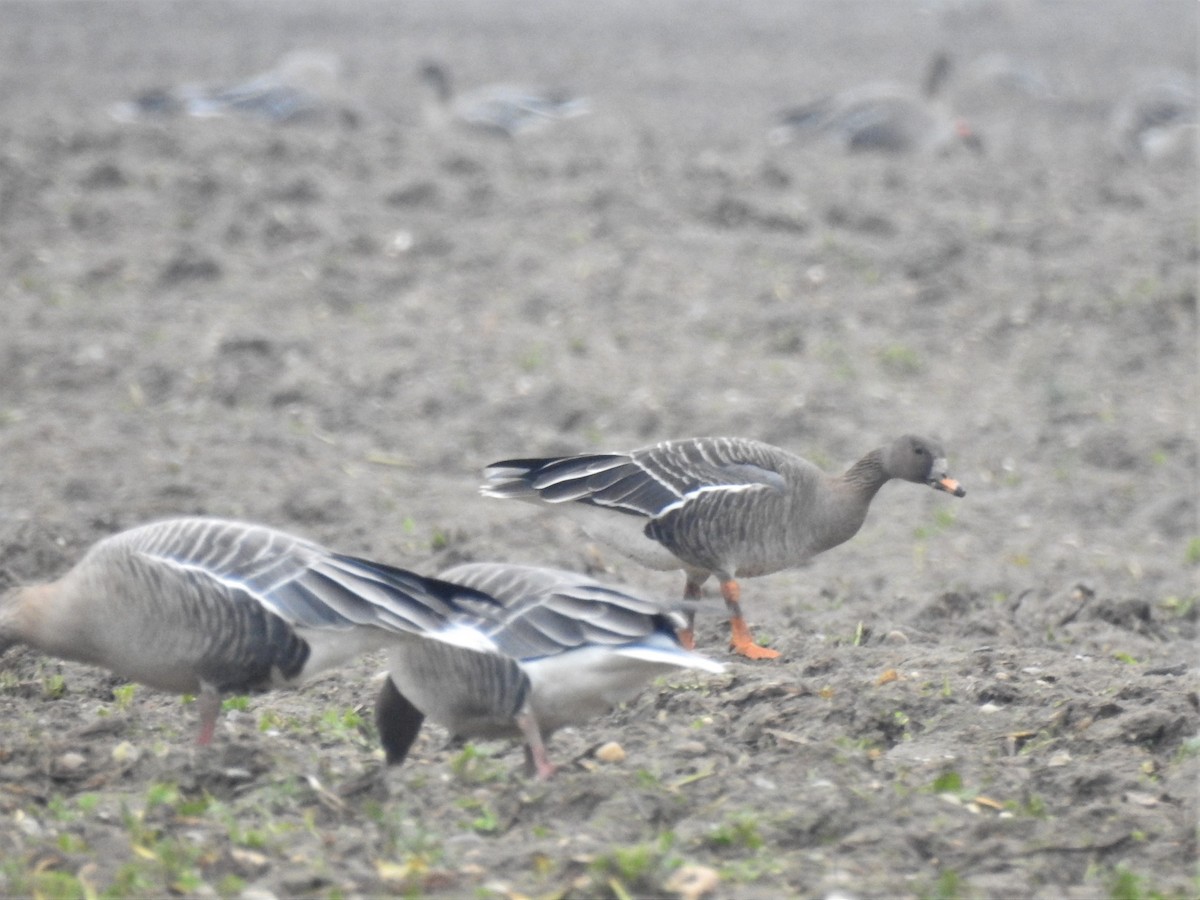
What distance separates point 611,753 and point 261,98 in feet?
50.9

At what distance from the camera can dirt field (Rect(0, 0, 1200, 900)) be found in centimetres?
533

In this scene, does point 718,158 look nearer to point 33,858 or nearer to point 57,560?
point 57,560

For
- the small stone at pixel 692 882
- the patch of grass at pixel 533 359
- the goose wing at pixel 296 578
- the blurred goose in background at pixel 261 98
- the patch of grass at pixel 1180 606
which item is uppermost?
the blurred goose in background at pixel 261 98

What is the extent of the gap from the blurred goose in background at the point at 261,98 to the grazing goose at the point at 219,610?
46.7 ft

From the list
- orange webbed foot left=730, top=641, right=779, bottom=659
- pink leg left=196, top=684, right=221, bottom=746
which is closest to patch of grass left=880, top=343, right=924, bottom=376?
orange webbed foot left=730, top=641, right=779, bottom=659

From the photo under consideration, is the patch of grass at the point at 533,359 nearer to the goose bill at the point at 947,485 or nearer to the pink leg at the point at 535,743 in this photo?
the goose bill at the point at 947,485

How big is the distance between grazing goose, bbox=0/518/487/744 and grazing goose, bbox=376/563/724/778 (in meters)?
0.12

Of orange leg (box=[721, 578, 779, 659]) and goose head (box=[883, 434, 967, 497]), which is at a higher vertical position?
goose head (box=[883, 434, 967, 497])

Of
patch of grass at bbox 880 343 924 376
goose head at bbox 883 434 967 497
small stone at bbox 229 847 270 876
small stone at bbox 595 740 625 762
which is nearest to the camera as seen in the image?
small stone at bbox 229 847 270 876

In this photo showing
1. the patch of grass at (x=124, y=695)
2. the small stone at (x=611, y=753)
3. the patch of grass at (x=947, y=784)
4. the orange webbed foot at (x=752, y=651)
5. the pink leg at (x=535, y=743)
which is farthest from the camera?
the orange webbed foot at (x=752, y=651)

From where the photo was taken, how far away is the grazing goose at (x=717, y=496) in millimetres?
7484

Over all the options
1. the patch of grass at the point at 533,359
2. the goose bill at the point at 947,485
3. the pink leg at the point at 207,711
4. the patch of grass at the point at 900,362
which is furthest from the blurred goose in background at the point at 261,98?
the pink leg at the point at 207,711

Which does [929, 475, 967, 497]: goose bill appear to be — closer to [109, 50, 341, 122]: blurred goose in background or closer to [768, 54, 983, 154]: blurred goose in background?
[768, 54, 983, 154]: blurred goose in background

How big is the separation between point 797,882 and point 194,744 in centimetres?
226
